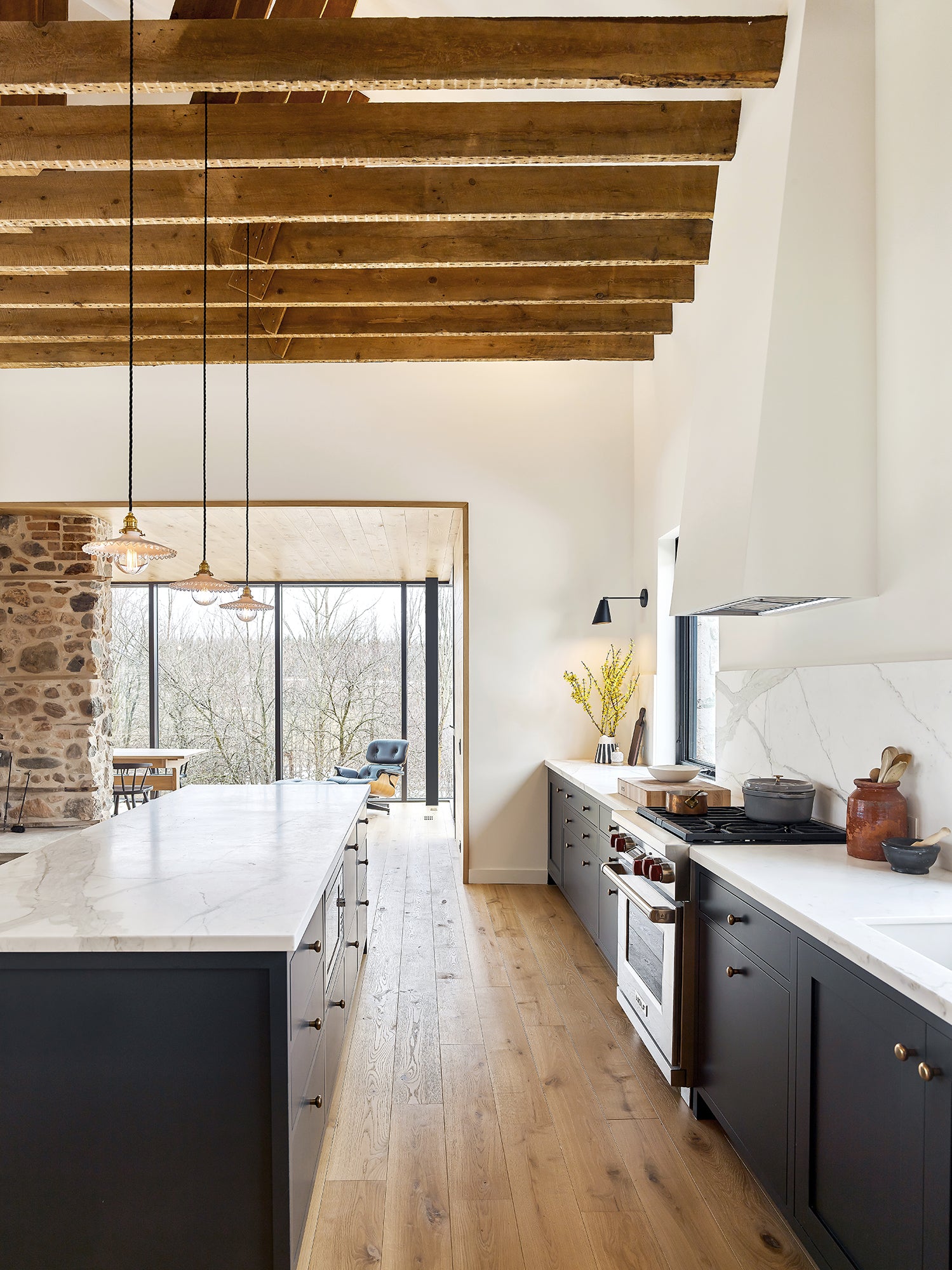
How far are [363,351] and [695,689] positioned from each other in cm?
292

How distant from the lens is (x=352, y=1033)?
10.7ft

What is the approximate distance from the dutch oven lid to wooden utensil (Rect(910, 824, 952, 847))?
0.62 meters

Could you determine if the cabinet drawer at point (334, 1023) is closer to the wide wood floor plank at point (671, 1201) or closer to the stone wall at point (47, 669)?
the wide wood floor plank at point (671, 1201)

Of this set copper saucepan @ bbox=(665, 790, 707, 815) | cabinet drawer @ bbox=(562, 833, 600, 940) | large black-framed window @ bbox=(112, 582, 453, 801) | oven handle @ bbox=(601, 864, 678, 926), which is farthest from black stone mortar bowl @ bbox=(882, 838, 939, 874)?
large black-framed window @ bbox=(112, 582, 453, 801)

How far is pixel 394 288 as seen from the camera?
4371mm

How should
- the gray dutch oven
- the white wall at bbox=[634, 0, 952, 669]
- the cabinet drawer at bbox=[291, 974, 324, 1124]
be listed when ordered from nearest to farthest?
the cabinet drawer at bbox=[291, 974, 324, 1124]
the white wall at bbox=[634, 0, 952, 669]
the gray dutch oven

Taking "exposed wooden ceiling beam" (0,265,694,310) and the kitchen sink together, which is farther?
"exposed wooden ceiling beam" (0,265,694,310)

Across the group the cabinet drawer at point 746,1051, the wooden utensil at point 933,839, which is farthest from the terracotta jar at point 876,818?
the cabinet drawer at point 746,1051

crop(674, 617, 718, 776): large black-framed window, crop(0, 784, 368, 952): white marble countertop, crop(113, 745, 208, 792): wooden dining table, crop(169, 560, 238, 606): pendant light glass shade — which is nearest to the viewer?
crop(0, 784, 368, 952): white marble countertop

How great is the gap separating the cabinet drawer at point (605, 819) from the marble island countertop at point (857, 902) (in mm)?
709

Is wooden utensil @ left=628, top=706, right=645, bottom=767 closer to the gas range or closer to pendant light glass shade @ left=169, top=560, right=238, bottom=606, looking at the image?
the gas range

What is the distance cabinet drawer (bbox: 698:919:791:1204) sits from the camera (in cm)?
202

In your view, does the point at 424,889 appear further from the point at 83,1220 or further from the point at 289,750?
the point at 289,750

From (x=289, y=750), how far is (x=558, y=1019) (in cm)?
733
